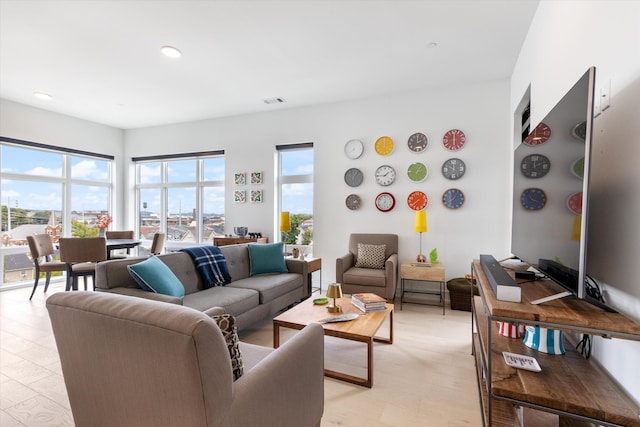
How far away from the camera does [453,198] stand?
3.97 meters

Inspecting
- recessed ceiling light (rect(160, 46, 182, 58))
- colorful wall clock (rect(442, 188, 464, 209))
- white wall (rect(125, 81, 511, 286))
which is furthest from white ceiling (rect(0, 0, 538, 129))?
colorful wall clock (rect(442, 188, 464, 209))

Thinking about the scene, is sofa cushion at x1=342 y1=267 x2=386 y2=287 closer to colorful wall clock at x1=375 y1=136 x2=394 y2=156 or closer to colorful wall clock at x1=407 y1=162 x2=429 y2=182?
colorful wall clock at x1=407 y1=162 x2=429 y2=182

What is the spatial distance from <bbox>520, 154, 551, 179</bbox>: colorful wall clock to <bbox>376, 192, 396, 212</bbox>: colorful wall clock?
236 cm

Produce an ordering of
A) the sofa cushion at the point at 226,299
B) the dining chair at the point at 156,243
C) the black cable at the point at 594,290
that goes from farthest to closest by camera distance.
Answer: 1. the dining chair at the point at 156,243
2. the sofa cushion at the point at 226,299
3. the black cable at the point at 594,290

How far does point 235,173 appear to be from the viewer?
17.5ft

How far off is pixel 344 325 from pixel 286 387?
3.20ft

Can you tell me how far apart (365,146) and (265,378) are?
380 cm

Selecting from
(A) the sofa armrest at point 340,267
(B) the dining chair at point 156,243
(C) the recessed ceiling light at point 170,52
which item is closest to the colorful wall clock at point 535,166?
(A) the sofa armrest at point 340,267

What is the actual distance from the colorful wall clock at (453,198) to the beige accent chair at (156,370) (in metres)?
3.35

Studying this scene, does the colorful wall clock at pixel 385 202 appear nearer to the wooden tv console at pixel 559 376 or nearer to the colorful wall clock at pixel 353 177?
the colorful wall clock at pixel 353 177

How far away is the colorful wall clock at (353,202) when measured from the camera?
4461mm

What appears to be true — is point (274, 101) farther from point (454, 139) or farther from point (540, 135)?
point (540, 135)

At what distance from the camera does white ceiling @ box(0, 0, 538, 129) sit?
8.16 feet

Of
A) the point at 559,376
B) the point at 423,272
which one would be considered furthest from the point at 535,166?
the point at 423,272
